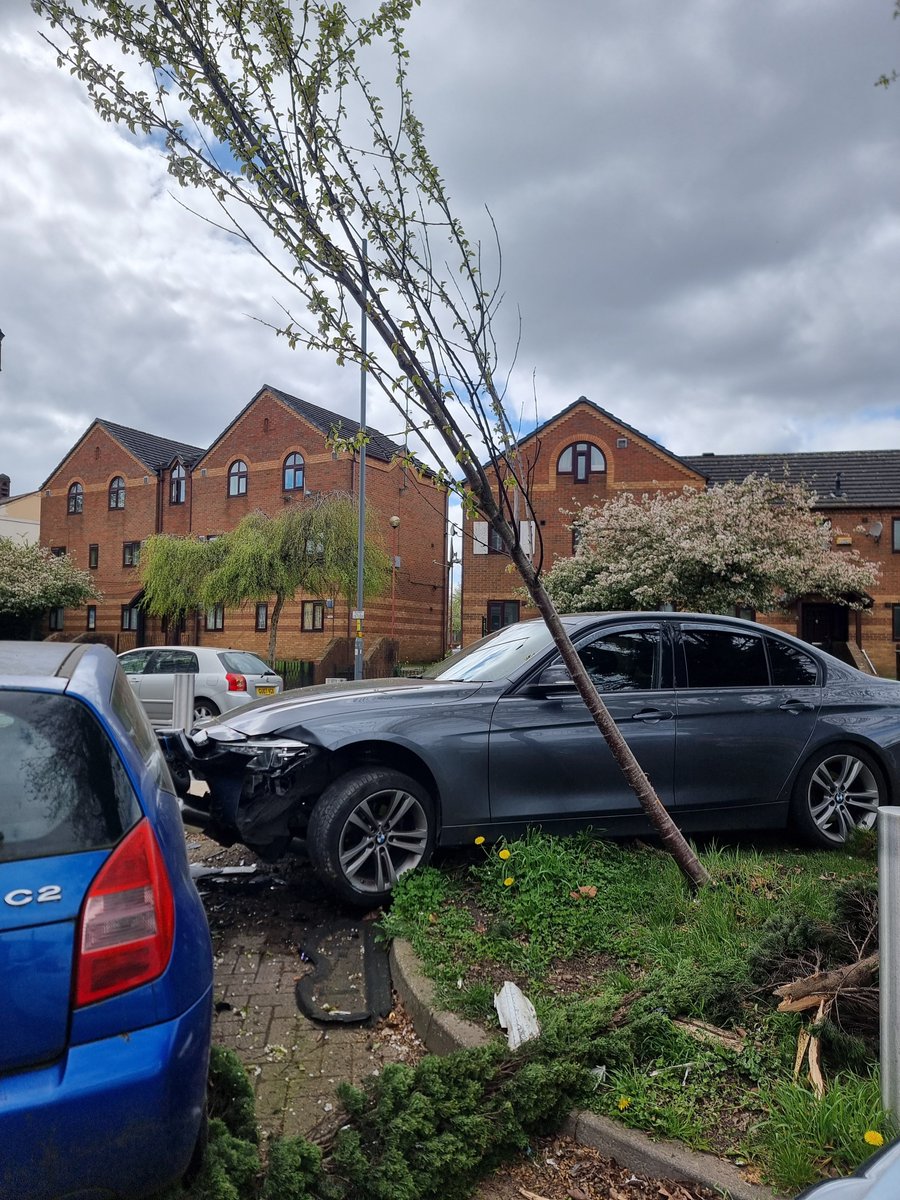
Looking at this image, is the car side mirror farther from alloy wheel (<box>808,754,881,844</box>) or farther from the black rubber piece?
alloy wheel (<box>808,754,881,844</box>)

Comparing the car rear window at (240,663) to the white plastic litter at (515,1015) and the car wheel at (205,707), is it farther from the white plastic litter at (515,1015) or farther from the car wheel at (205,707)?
the white plastic litter at (515,1015)

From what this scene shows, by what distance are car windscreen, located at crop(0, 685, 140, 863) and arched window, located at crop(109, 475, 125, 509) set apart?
3949 centimetres

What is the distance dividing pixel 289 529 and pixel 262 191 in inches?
887

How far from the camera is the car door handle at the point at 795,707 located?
17.0 feet

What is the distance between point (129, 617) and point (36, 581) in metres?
4.20

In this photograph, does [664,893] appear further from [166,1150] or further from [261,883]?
[166,1150]

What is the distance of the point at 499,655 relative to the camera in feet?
16.9

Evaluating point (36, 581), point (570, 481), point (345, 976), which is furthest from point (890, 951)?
point (36, 581)

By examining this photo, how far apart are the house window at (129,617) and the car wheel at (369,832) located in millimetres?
36112

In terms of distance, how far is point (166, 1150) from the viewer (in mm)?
1802

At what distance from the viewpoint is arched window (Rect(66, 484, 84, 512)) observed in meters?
40.2

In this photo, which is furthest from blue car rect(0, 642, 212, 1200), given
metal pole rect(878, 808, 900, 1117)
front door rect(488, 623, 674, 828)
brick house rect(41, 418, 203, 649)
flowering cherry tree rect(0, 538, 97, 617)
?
flowering cherry tree rect(0, 538, 97, 617)

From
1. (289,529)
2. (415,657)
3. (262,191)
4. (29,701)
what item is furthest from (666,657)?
(415,657)

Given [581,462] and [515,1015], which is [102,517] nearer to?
[581,462]
